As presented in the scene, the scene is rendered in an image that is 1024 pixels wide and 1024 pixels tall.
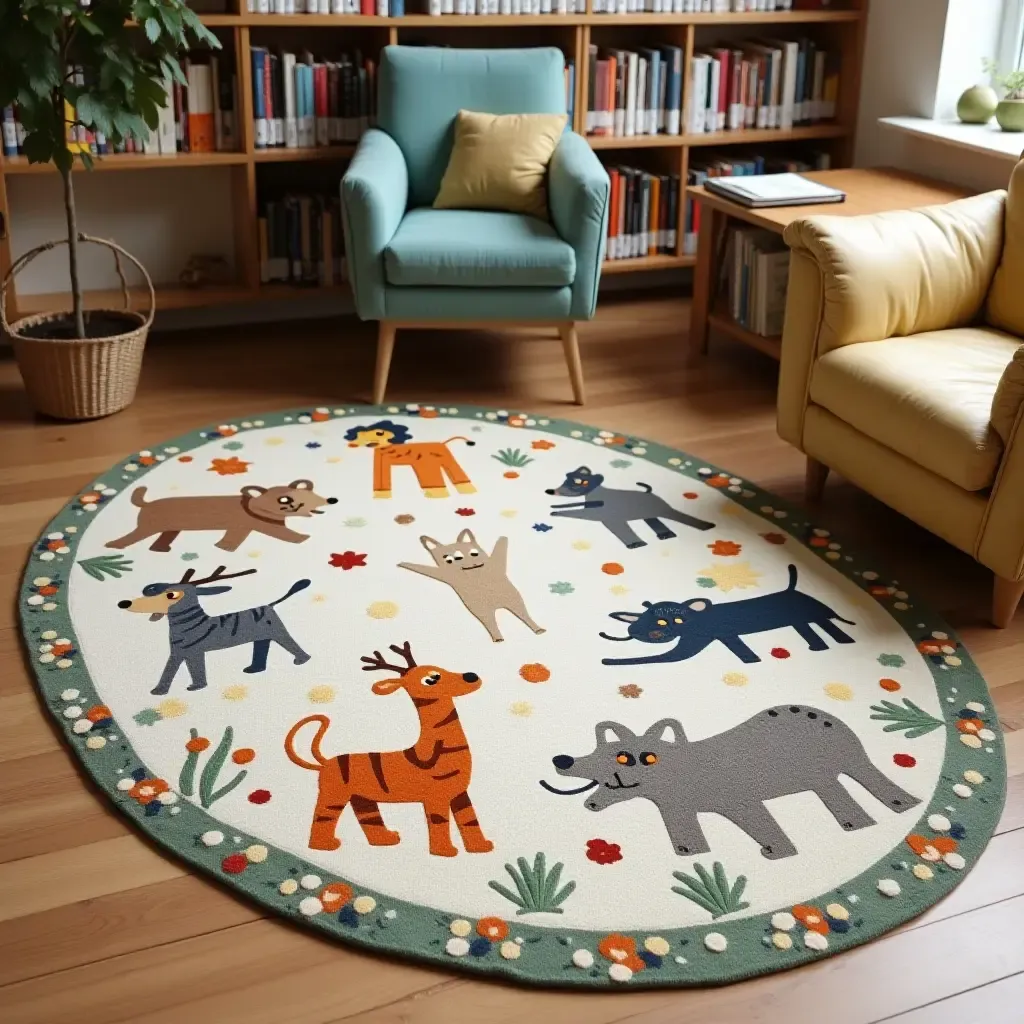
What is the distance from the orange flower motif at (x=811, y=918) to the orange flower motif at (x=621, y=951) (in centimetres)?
26

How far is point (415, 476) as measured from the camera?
3373mm

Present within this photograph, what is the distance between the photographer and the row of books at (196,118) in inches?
158

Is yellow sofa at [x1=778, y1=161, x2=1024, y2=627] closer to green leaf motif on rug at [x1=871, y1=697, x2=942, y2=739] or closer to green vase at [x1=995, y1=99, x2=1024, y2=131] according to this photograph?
green leaf motif on rug at [x1=871, y1=697, x2=942, y2=739]

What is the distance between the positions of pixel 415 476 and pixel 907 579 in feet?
4.08

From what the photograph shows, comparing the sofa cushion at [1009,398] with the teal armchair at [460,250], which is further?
the teal armchair at [460,250]

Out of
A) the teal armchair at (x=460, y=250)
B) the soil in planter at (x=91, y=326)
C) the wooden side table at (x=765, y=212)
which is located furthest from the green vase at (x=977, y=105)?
the soil in planter at (x=91, y=326)

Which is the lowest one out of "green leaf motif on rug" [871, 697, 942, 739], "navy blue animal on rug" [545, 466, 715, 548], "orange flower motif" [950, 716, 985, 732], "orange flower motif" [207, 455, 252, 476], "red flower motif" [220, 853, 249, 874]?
"red flower motif" [220, 853, 249, 874]

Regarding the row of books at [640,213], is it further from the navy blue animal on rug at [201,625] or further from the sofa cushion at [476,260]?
the navy blue animal on rug at [201,625]

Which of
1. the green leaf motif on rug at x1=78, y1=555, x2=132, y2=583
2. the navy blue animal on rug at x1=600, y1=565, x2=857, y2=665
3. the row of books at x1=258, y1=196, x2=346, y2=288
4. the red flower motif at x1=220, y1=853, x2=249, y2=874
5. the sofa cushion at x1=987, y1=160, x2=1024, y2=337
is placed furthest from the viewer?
the row of books at x1=258, y1=196, x2=346, y2=288

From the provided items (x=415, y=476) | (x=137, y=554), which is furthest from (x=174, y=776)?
(x=415, y=476)

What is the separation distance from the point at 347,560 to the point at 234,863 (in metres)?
1.01

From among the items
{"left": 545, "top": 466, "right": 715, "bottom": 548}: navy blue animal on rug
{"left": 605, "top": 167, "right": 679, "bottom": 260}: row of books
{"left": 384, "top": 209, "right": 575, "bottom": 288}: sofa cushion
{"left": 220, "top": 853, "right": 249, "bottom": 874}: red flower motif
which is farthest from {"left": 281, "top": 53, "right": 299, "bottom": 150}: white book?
{"left": 220, "top": 853, "right": 249, "bottom": 874}: red flower motif

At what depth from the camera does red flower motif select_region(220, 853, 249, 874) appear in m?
2.05

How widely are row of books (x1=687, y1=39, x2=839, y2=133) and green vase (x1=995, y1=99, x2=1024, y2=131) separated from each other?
0.84m
